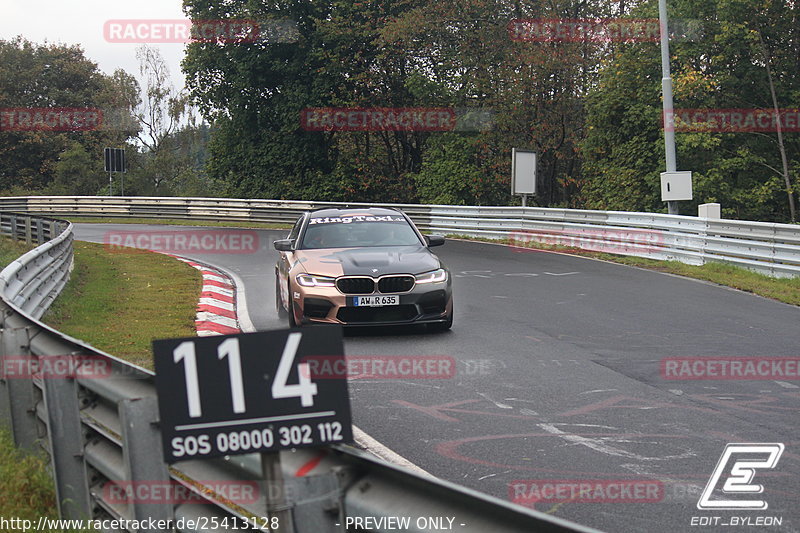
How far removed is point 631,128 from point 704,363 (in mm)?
27286

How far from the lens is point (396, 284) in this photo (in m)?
11.4

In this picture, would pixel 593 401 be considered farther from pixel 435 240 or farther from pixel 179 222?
pixel 179 222

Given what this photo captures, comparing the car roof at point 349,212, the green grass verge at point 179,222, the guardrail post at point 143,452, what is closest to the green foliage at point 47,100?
the green grass verge at point 179,222

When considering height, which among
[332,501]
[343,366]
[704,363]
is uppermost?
[343,366]

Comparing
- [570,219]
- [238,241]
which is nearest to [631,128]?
[570,219]

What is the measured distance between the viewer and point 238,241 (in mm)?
28172

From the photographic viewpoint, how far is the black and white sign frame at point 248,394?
2.91 m

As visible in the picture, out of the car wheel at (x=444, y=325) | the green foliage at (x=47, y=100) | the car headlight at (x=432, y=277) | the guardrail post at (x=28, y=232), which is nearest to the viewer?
the car headlight at (x=432, y=277)

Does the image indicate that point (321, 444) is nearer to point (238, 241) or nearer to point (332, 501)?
point (332, 501)

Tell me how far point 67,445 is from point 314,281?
6784 millimetres

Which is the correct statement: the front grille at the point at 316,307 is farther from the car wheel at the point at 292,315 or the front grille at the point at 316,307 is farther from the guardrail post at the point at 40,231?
the guardrail post at the point at 40,231

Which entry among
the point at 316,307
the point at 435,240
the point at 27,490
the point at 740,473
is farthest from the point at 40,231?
the point at 740,473

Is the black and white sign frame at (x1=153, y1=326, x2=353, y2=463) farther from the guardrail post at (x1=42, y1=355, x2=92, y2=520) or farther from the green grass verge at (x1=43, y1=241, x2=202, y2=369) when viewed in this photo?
the green grass verge at (x1=43, y1=241, x2=202, y2=369)

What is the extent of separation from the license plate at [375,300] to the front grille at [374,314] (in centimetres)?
5
